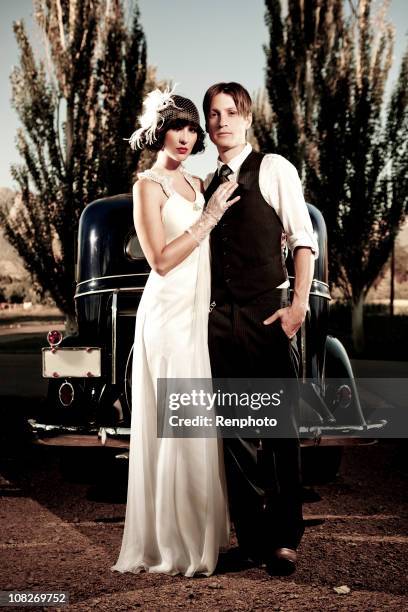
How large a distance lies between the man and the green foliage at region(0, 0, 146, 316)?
13432 millimetres

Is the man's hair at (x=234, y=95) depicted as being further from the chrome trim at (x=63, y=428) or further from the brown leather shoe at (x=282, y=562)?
the chrome trim at (x=63, y=428)

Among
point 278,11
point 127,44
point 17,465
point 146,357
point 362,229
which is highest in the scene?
point 278,11

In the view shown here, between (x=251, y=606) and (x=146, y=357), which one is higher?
(x=146, y=357)

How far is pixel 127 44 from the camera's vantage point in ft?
58.4

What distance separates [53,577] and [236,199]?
6.06ft

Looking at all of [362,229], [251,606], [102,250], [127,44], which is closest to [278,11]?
[127,44]

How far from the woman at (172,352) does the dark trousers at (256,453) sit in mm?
77

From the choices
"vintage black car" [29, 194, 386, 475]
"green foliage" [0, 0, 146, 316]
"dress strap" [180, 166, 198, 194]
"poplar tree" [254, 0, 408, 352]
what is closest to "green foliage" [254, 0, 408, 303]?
"poplar tree" [254, 0, 408, 352]

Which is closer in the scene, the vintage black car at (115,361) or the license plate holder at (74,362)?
the vintage black car at (115,361)

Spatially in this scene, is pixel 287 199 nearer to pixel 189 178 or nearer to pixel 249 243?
pixel 249 243

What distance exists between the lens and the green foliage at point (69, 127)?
17.0 metres

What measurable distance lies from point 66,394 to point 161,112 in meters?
2.20

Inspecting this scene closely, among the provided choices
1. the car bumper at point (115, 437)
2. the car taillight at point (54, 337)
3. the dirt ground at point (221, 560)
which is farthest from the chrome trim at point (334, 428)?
the car taillight at point (54, 337)

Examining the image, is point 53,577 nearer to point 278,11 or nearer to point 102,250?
point 102,250
